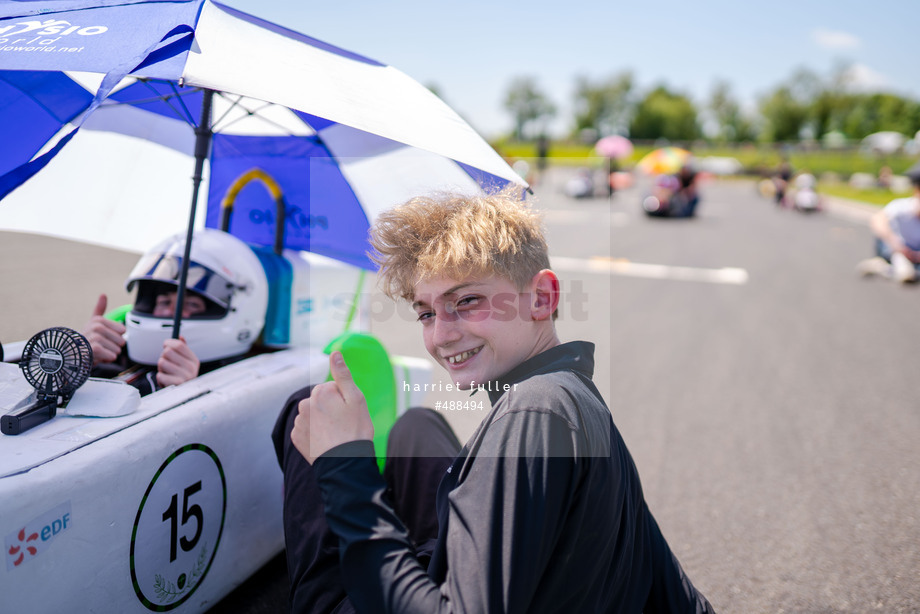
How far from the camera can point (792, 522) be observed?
2.96 m

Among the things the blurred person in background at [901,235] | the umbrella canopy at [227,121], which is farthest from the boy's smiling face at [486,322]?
the blurred person in background at [901,235]

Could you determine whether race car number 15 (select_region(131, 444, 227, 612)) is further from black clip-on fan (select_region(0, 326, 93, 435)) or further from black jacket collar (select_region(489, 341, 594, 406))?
black jacket collar (select_region(489, 341, 594, 406))

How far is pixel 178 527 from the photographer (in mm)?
1839

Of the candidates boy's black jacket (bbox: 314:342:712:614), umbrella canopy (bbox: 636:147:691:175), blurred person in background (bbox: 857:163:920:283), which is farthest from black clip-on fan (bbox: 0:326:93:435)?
umbrella canopy (bbox: 636:147:691:175)

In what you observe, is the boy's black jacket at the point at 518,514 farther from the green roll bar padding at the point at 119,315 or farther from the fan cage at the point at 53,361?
the green roll bar padding at the point at 119,315

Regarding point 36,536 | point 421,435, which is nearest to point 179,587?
point 36,536

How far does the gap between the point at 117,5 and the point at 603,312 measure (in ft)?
18.4

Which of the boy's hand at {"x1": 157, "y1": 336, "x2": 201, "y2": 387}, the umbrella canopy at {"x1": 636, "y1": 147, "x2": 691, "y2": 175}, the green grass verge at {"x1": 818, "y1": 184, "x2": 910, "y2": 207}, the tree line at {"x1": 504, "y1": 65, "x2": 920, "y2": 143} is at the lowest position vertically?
the boy's hand at {"x1": 157, "y1": 336, "x2": 201, "y2": 387}

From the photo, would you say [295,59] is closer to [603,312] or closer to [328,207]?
[328,207]

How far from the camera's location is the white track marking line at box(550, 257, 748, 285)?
A: 9398mm

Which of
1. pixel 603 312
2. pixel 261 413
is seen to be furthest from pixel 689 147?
pixel 261 413

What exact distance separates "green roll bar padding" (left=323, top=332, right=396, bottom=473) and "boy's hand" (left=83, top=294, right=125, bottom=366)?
0.82 meters

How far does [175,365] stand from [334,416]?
3.61ft

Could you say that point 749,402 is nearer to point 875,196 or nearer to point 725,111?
point 875,196
